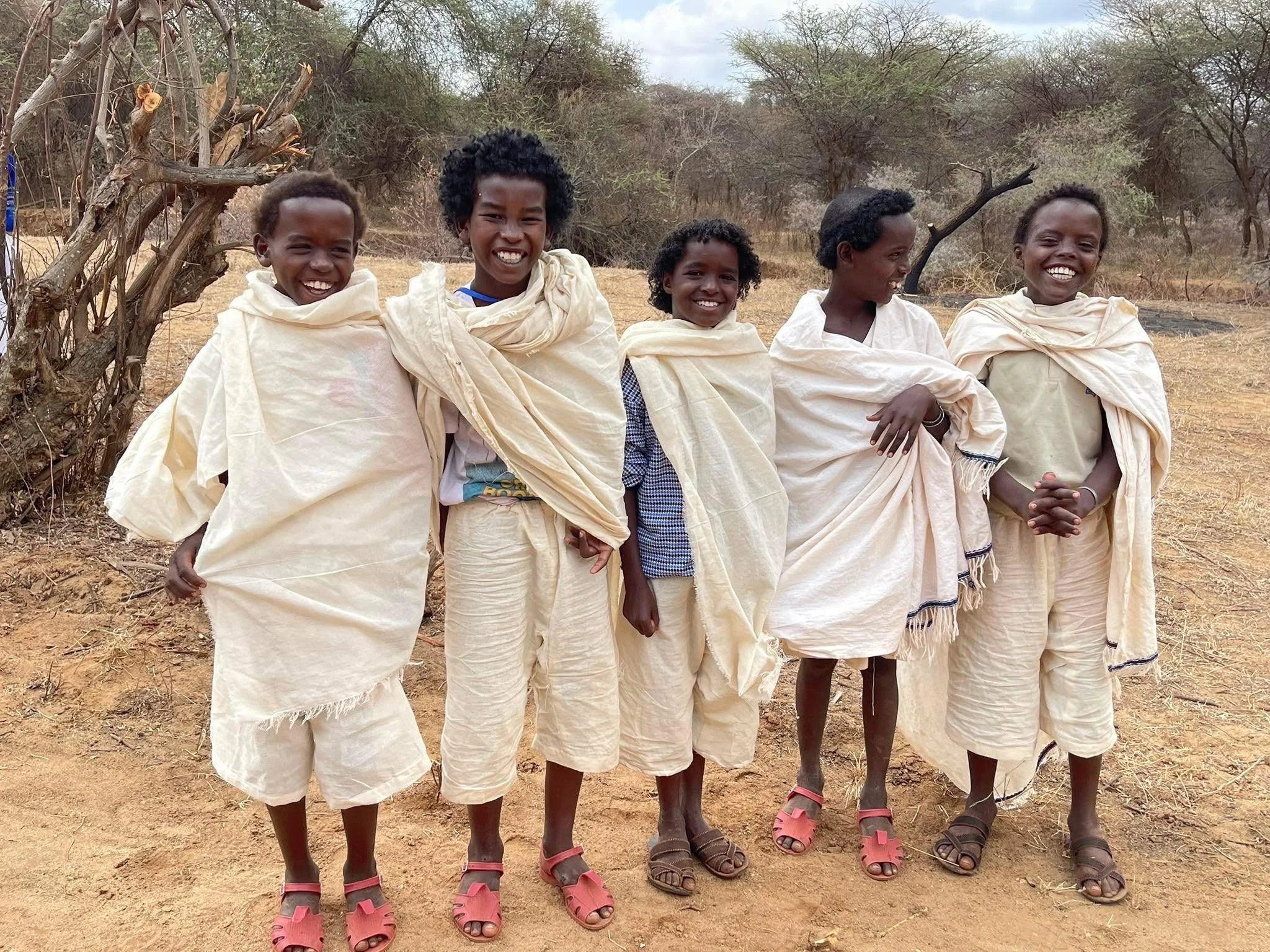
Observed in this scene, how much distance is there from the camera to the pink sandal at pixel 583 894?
223 centimetres

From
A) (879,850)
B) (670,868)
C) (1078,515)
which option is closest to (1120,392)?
(1078,515)

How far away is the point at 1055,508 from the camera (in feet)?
7.34

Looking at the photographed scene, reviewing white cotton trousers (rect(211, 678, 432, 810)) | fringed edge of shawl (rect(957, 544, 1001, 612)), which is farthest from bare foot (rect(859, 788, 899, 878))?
white cotton trousers (rect(211, 678, 432, 810))

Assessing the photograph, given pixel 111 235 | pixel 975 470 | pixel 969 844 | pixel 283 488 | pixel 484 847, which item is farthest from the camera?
pixel 111 235

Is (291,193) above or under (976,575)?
above

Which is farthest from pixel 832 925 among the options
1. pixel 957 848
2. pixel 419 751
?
pixel 419 751

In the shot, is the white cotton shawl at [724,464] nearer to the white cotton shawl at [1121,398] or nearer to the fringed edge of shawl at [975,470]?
the fringed edge of shawl at [975,470]

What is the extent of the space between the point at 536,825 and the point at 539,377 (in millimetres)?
1306

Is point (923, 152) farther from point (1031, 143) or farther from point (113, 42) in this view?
point (113, 42)

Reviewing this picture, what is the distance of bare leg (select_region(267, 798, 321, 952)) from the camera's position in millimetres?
2057

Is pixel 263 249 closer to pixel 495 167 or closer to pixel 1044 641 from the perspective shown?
pixel 495 167

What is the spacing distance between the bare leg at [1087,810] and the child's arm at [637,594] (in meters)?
1.18

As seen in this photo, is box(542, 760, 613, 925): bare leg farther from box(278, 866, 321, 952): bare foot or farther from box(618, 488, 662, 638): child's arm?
box(278, 866, 321, 952): bare foot

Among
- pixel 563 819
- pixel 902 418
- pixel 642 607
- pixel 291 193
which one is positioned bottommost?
pixel 563 819
